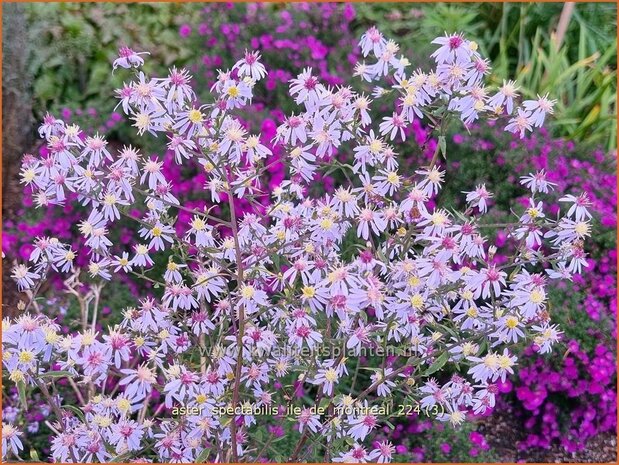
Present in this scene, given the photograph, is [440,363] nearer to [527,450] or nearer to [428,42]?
[527,450]

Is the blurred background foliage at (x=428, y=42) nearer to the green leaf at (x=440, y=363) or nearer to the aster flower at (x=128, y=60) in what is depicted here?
the aster flower at (x=128, y=60)

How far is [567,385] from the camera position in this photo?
256 centimetres

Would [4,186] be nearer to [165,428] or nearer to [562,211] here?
[165,428]

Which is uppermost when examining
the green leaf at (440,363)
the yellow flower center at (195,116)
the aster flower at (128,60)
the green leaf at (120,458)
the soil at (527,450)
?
the aster flower at (128,60)

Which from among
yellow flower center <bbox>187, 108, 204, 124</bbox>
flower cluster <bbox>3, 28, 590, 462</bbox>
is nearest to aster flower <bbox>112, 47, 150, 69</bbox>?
flower cluster <bbox>3, 28, 590, 462</bbox>

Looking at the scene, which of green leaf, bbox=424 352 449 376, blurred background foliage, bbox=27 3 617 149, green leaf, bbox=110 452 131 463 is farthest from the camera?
blurred background foliage, bbox=27 3 617 149

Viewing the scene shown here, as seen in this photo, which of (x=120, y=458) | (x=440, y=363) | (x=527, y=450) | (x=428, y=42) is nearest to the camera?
(x=440, y=363)

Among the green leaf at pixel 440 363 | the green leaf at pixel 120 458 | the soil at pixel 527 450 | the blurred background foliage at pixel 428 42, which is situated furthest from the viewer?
the blurred background foliage at pixel 428 42

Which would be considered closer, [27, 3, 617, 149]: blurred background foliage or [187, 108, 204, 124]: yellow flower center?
[187, 108, 204, 124]: yellow flower center

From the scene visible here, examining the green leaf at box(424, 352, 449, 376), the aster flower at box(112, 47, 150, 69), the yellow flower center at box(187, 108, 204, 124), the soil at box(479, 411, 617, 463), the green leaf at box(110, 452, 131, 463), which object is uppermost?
the aster flower at box(112, 47, 150, 69)

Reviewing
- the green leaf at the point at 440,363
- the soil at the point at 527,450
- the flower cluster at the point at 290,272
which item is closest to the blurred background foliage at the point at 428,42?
the soil at the point at 527,450

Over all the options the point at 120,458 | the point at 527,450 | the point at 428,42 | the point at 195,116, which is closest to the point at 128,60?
the point at 195,116

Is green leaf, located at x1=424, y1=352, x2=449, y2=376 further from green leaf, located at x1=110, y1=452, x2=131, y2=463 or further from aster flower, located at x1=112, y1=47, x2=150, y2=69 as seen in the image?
aster flower, located at x1=112, y1=47, x2=150, y2=69

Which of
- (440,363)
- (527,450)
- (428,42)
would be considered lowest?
(527,450)
